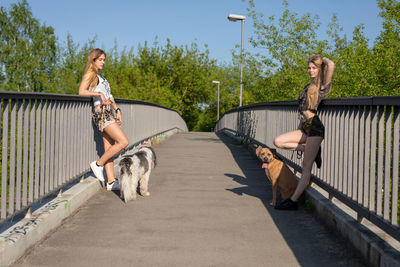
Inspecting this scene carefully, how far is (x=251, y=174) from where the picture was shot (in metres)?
8.89

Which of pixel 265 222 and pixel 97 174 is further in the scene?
pixel 97 174

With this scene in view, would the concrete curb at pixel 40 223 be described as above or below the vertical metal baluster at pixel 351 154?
below

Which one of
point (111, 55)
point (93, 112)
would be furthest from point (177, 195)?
point (111, 55)

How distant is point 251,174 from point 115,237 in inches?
190

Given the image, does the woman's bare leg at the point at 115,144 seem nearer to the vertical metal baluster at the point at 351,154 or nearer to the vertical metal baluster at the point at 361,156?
the vertical metal baluster at the point at 351,154

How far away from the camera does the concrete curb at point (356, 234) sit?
3.33m

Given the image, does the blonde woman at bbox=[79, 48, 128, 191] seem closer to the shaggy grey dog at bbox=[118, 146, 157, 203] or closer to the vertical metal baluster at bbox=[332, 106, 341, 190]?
the shaggy grey dog at bbox=[118, 146, 157, 203]

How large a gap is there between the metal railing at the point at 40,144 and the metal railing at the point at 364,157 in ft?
9.98

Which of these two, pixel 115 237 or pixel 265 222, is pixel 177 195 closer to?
pixel 265 222

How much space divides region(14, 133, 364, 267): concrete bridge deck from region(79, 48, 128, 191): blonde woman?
0.56 meters

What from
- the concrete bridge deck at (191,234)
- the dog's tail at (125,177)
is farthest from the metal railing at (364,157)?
the dog's tail at (125,177)

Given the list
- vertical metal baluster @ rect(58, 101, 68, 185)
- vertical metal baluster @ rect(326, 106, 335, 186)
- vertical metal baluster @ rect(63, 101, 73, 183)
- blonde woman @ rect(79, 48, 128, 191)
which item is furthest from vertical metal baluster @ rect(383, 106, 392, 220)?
blonde woman @ rect(79, 48, 128, 191)

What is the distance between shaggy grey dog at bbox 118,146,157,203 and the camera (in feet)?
19.6

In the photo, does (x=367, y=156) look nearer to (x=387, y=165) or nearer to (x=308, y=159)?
(x=387, y=165)
